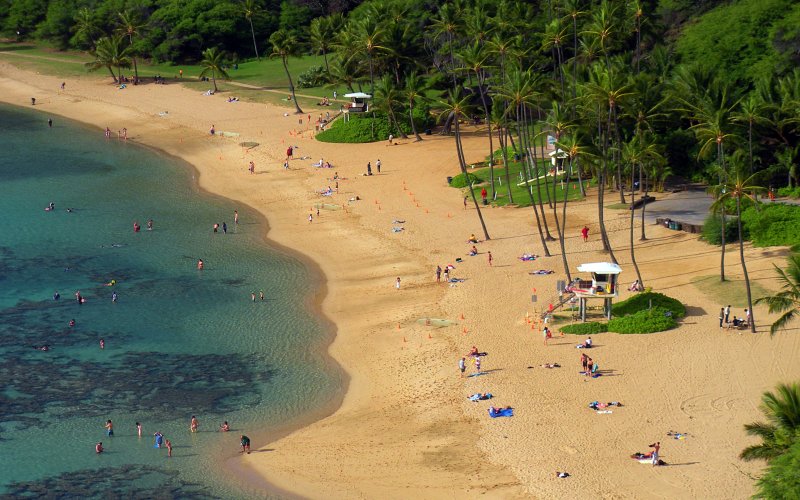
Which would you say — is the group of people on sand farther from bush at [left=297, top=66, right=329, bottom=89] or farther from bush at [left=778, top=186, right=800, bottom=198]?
bush at [left=297, top=66, right=329, bottom=89]

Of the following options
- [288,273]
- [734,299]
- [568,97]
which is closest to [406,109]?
[568,97]

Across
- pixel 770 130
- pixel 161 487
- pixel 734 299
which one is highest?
pixel 770 130

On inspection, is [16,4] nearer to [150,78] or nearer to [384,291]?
[150,78]

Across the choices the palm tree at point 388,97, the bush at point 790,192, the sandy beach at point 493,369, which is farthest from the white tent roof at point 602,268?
the palm tree at point 388,97

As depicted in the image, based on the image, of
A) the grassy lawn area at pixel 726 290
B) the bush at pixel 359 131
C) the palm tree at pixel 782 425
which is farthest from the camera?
the bush at pixel 359 131

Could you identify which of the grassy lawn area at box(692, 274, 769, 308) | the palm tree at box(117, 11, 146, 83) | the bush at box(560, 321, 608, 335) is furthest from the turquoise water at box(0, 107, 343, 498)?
the palm tree at box(117, 11, 146, 83)

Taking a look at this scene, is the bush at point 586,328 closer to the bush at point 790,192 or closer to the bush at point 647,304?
the bush at point 647,304

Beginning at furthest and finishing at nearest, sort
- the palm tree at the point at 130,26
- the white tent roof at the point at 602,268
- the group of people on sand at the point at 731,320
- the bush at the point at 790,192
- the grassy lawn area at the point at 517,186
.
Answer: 1. the palm tree at the point at 130,26
2. the grassy lawn area at the point at 517,186
3. the bush at the point at 790,192
4. the white tent roof at the point at 602,268
5. the group of people on sand at the point at 731,320
